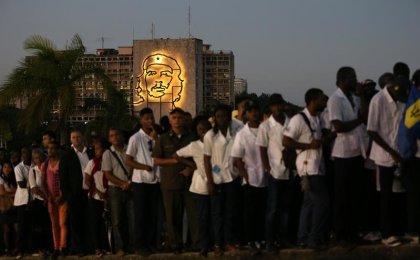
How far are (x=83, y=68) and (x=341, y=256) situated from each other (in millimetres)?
20877

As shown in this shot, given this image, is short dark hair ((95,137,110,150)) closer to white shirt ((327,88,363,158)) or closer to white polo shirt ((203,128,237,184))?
white polo shirt ((203,128,237,184))

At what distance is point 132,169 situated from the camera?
12453 mm

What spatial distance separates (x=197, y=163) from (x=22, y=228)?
4.71m

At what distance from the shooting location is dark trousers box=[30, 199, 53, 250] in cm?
→ 1447

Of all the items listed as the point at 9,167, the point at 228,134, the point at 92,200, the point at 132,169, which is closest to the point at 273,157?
the point at 228,134

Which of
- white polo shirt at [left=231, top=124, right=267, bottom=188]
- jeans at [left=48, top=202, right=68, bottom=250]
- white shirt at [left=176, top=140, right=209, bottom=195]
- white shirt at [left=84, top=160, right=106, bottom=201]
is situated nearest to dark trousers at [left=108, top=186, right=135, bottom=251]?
white shirt at [left=84, top=160, right=106, bottom=201]

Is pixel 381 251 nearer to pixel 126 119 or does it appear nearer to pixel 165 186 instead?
pixel 165 186

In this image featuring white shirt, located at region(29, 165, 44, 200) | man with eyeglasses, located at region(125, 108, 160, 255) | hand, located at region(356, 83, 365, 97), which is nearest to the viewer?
hand, located at region(356, 83, 365, 97)

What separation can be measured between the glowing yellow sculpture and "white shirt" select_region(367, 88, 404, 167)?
106621 millimetres

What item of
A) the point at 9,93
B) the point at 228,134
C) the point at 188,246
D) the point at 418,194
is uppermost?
the point at 9,93

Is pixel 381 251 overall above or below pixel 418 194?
below

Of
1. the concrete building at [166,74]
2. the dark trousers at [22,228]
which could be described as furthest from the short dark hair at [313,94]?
the concrete building at [166,74]

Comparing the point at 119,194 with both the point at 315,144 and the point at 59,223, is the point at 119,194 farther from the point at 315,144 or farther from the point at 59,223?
the point at 315,144

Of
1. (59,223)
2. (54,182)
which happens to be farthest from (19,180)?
(59,223)
